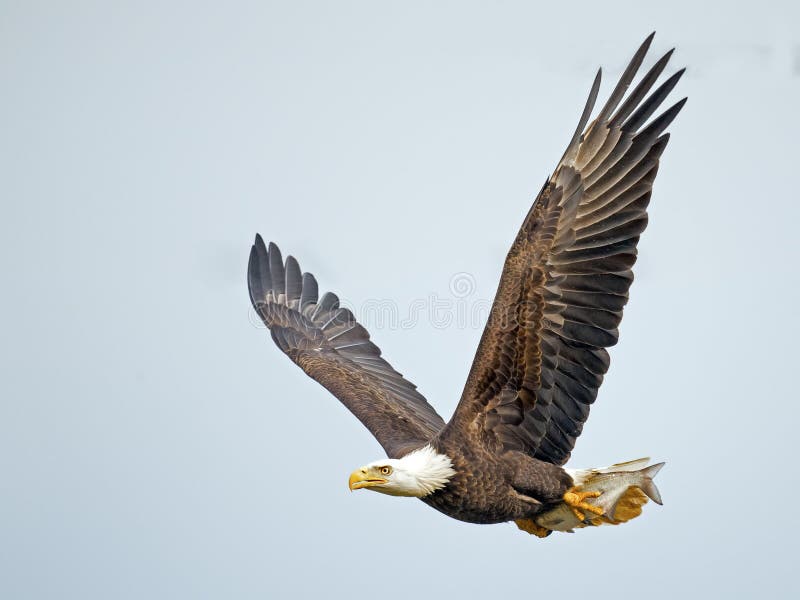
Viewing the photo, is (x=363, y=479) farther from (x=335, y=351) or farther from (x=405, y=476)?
(x=335, y=351)

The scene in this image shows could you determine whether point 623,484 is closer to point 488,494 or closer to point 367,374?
point 488,494

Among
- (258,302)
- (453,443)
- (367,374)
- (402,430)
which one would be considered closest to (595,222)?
(453,443)

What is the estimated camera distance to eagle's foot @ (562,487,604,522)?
11.0 meters

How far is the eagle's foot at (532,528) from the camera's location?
37.6 ft

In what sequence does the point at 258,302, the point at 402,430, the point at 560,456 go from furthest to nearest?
1. the point at 258,302
2. the point at 402,430
3. the point at 560,456

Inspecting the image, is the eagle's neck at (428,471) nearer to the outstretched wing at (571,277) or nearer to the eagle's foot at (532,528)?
the outstretched wing at (571,277)

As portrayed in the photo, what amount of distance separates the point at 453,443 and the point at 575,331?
1.23 m

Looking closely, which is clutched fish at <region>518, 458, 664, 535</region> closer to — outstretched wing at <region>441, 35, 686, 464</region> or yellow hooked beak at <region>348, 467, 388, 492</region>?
outstretched wing at <region>441, 35, 686, 464</region>

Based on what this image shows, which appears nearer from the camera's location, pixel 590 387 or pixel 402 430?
pixel 590 387

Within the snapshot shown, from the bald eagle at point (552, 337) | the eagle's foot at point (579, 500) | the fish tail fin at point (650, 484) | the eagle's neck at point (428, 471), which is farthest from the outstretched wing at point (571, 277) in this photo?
the fish tail fin at point (650, 484)

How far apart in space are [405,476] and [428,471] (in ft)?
0.59

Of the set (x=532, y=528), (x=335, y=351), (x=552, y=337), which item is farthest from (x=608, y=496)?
(x=335, y=351)

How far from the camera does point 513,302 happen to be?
10.2m

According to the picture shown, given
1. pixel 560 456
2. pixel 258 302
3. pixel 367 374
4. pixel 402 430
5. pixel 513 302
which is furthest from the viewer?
pixel 258 302
